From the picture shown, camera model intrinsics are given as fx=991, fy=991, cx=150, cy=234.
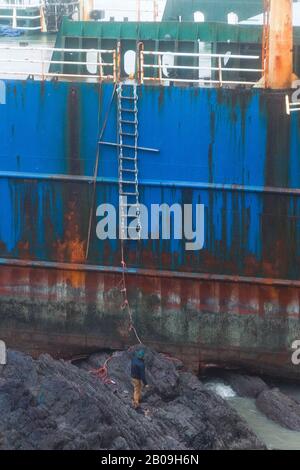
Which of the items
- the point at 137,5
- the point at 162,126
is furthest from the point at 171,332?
the point at 137,5

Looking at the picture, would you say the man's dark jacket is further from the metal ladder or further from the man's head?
the metal ladder

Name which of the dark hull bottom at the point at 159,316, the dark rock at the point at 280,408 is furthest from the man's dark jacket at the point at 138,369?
the dark hull bottom at the point at 159,316

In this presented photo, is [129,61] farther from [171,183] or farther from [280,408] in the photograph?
[280,408]

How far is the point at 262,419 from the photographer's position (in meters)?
13.8

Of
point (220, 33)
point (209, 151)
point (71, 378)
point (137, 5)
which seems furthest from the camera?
point (137, 5)

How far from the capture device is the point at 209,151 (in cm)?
1490

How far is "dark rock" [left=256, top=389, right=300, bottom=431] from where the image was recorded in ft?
44.5

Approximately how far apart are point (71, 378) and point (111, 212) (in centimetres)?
313

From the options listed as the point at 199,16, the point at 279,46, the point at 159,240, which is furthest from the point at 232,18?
the point at 159,240

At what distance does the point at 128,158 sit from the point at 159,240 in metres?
1.34

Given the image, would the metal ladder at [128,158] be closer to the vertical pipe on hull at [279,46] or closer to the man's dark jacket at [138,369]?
the vertical pipe on hull at [279,46]

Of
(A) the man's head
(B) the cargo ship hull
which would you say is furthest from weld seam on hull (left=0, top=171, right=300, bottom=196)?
(A) the man's head
